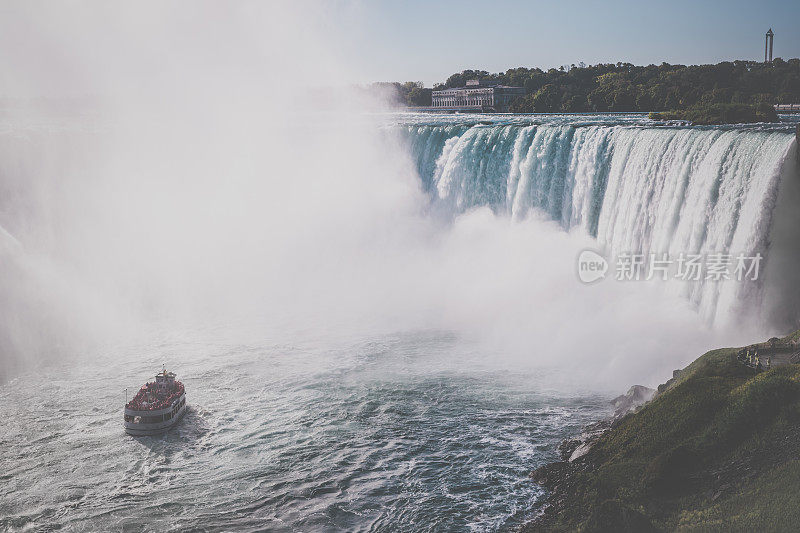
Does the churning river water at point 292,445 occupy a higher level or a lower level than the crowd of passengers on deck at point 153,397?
lower

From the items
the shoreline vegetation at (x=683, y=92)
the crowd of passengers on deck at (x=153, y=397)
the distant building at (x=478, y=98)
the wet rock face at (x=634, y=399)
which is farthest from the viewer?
the distant building at (x=478, y=98)

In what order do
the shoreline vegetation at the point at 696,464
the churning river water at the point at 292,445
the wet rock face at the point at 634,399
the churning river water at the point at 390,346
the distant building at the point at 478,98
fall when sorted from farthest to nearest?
the distant building at the point at 478,98
the wet rock face at the point at 634,399
the churning river water at the point at 390,346
the churning river water at the point at 292,445
the shoreline vegetation at the point at 696,464

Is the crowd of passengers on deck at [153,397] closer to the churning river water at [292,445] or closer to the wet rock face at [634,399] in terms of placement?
the churning river water at [292,445]

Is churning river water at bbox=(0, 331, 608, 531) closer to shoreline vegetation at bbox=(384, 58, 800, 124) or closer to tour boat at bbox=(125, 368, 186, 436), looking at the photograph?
tour boat at bbox=(125, 368, 186, 436)

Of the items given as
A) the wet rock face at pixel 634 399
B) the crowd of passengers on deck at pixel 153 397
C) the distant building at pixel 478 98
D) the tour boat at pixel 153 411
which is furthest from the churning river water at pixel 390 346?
the distant building at pixel 478 98

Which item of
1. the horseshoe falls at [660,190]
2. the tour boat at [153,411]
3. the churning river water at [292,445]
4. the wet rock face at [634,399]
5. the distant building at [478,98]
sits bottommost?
the churning river water at [292,445]

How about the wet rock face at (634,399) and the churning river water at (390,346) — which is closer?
A: the churning river water at (390,346)

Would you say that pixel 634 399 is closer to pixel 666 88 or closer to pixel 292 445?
pixel 292 445
